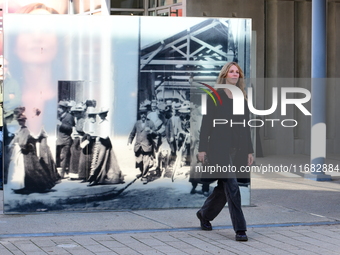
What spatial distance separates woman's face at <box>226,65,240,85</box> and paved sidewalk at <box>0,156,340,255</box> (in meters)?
1.62

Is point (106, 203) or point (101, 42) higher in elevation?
point (101, 42)

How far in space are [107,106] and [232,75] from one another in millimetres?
1936

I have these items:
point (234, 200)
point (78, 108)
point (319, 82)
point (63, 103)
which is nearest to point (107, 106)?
point (78, 108)

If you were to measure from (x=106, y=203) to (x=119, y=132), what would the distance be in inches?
35.7

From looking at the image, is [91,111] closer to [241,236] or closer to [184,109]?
[184,109]

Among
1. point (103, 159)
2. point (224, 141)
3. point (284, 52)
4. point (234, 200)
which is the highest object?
point (284, 52)

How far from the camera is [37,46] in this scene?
7930mm

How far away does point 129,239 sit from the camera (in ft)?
21.9

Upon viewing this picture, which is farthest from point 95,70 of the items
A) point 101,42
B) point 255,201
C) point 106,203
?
point 255,201

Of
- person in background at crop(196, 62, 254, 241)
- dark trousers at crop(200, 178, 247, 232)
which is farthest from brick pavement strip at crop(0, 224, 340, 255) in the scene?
person in background at crop(196, 62, 254, 241)

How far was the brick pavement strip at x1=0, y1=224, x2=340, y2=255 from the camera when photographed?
6.16 meters

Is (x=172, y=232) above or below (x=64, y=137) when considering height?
below

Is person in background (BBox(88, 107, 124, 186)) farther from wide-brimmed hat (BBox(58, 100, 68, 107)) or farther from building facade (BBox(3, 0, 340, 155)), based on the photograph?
building facade (BBox(3, 0, 340, 155))

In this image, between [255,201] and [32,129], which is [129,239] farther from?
[255,201]
